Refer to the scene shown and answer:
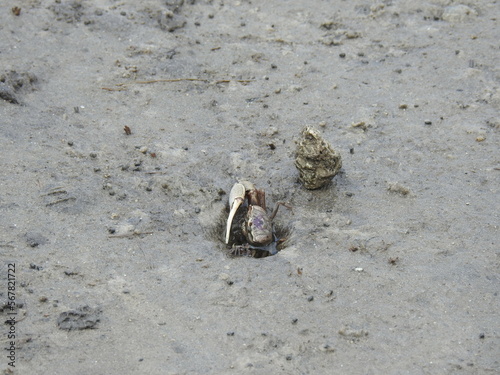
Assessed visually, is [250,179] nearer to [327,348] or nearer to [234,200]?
[234,200]

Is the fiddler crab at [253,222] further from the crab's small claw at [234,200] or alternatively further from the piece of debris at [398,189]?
the piece of debris at [398,189]

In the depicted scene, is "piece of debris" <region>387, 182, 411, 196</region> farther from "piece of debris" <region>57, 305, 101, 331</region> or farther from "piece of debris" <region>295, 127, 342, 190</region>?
"piece of debris" <region>57, 305, 101, 331</region>

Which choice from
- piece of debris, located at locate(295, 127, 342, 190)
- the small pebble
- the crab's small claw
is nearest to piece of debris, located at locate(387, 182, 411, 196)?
piece of debris, located at locate(295, 127, 342, 190)

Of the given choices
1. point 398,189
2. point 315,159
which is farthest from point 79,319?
point 398,189

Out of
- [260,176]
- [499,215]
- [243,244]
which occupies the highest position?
[499,215]

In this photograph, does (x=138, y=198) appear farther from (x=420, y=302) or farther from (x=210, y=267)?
(x=420, y=302)

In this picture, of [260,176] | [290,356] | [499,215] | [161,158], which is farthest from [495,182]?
[161,158]

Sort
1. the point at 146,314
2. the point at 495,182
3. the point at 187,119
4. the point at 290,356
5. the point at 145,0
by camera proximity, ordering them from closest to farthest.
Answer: the point at 290,356 < the point at 146,314 < the point at 495,182 < the point at 187,119 < the point at 145,0
